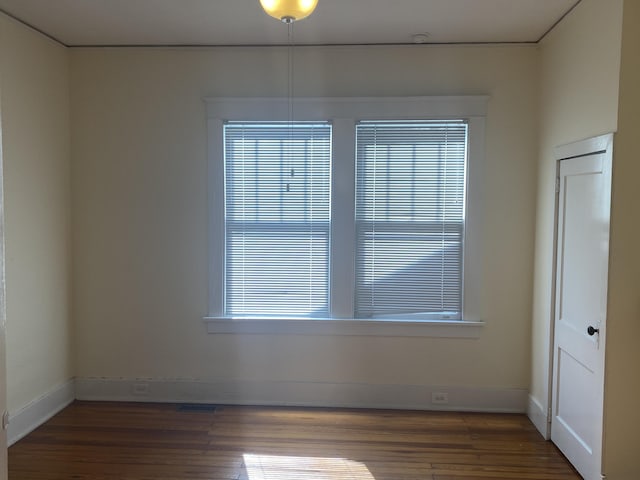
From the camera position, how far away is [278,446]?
3.29m

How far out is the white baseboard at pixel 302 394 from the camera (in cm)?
387

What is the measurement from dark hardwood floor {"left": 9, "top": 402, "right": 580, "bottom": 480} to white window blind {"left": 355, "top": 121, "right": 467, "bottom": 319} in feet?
2.81
